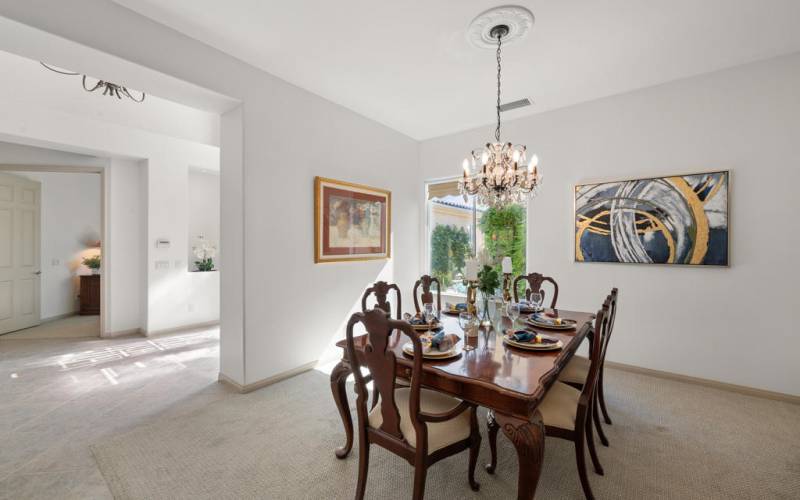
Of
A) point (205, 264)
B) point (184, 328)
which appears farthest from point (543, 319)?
point (205, 264)

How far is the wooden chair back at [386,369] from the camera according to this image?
146cm

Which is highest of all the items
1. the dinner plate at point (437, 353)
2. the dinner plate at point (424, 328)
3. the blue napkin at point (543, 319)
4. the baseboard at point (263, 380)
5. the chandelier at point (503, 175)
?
the chandelier at point (503, 175)

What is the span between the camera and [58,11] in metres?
2.06

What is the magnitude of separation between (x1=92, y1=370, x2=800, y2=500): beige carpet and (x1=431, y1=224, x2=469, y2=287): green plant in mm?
2623

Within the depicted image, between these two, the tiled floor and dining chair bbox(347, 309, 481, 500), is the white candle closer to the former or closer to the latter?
dining chair bbox(347, 309, 481, 500)

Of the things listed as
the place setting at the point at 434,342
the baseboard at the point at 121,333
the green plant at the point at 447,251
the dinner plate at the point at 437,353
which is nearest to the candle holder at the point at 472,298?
the place setting at the point at 434,342

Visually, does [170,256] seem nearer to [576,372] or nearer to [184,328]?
[184,328]

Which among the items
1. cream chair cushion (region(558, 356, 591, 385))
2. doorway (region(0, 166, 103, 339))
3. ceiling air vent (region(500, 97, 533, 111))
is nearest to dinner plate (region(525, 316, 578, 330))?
cream chair cushion (region(558, 356, 591, 385))

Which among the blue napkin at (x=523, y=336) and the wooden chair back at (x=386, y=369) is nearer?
the wooden chair back at (x=386, y=369)

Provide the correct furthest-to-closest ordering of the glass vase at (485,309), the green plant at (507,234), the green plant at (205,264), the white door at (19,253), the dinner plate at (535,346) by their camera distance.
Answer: the green plant at (205,264) → the white door at (19,253) → the green plant at (507,234) → the glass vase at (485,309) → the dinner plate at (535,346)

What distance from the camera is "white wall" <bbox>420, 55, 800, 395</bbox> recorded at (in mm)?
2867

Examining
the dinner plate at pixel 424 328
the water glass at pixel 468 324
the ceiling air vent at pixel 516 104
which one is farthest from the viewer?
the ceiling air vent at pixel 516 104

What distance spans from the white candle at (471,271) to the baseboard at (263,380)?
218 centimetres

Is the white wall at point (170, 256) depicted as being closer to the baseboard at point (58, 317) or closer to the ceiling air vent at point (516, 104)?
the baseboard at point (58, 317)
